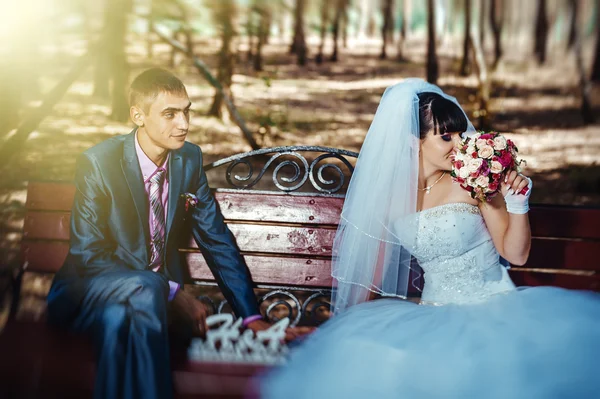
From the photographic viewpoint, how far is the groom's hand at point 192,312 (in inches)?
115

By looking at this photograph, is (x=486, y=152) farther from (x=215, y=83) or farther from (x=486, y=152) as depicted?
(x=215, y=83)

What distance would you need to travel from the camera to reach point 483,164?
8.06 ft

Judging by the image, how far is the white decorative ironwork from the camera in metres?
2.78

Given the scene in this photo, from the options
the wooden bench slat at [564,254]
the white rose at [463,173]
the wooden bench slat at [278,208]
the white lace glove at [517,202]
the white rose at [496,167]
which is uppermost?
the white rose at [496,167]

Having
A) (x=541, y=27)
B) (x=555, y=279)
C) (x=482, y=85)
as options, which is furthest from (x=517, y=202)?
(x=541, y=27)

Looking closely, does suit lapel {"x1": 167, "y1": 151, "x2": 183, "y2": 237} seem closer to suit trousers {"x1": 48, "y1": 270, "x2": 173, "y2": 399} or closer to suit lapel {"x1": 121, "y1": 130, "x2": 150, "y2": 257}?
suit lapel {"x1": 121, "y1": 130, "x2": 150, "y2": 257}

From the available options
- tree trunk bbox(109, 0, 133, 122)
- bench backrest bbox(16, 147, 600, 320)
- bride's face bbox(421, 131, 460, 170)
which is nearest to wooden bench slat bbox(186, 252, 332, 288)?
bench backrest bbox(16, 147, 600, 320)

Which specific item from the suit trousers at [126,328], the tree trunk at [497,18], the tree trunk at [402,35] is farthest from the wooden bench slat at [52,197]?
the tree trunk at [497,18]

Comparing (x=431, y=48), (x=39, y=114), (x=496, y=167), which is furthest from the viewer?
(x=431, y=48)

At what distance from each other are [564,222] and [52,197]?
276 centimetres

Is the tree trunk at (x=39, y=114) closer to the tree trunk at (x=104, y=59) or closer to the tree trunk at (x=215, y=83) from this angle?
the tree trunk at (x=104, y=59)

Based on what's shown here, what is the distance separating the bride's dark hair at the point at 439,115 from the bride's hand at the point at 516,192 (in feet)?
1.12

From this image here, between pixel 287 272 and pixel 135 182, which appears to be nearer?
pixel 135 182

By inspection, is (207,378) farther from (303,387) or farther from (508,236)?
(508,236)
